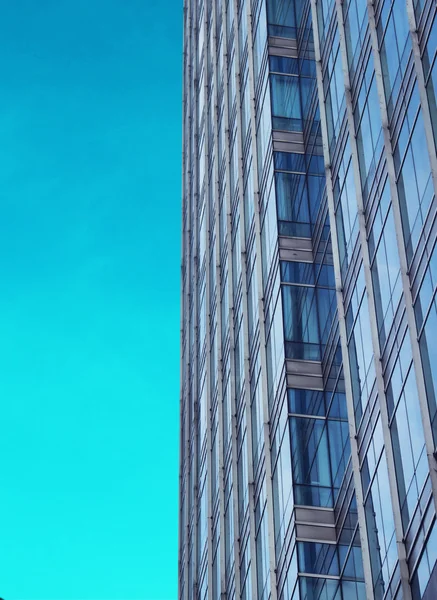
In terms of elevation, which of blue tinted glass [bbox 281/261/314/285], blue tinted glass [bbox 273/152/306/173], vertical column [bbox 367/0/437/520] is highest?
blue tinted glass [bbox 273/152/306/173]

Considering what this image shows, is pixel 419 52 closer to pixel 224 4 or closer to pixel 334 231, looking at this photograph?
pixel 334 231

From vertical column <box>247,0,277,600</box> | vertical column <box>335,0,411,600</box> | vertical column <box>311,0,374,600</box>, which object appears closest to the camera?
vertical column <box>335,0,411,600</box>

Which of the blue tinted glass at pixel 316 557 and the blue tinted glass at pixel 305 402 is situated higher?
the blue tinted glass at pixel 305 402

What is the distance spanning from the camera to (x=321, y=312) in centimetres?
4475

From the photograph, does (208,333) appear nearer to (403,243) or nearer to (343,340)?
(343,340)

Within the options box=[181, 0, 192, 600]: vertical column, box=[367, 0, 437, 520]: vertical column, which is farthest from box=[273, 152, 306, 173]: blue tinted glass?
box=[181, 0, 192, 600]: vertical column

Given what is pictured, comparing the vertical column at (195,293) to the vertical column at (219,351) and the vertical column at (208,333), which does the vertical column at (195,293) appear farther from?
the vertical column at (219,351)

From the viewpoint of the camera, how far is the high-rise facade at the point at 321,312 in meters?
32.5

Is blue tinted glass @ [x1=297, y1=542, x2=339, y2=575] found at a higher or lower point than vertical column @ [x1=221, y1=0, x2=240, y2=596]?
lower

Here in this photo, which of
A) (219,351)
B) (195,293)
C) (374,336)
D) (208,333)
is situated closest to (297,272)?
(374,336)

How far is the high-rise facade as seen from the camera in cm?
3247

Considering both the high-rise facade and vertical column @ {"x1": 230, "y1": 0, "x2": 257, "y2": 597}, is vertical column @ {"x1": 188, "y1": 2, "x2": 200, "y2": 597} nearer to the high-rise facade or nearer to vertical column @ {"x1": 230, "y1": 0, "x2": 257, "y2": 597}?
the high-rise facade

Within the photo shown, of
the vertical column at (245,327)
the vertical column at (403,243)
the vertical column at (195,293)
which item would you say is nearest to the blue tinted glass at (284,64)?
the vertical column at (245,327)

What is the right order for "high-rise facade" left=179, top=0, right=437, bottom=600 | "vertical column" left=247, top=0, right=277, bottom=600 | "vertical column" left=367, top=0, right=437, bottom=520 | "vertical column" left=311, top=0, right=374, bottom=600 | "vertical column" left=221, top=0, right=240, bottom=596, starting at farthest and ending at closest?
"vertical column" left=221, top=0, right=240, bottom=596
"vertical column" left=247, top=0, right=277, bottom=600
"vertical column" left=311, top=0, right=374, bottom=600
"high-rise facade" left=179, top=0, right=437, bottom=600
"vertical column" left=367, top=0, right=437, bottom=520
